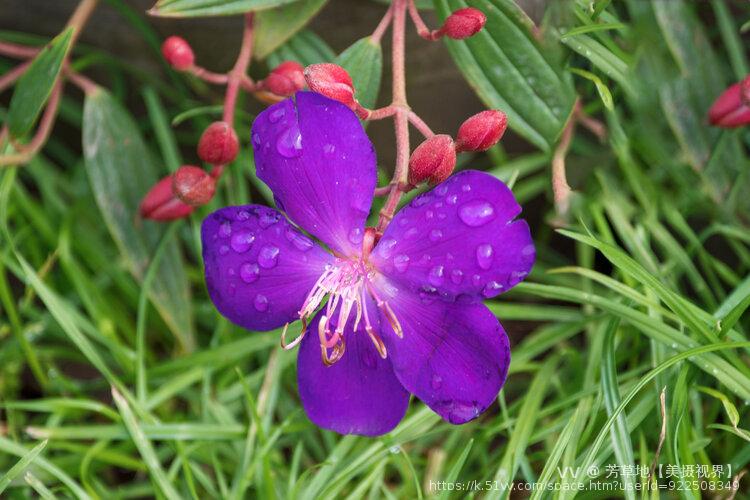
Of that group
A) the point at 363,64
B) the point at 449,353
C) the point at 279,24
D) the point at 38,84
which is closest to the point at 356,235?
the point at 449,353

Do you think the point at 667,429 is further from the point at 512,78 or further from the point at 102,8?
the point at 102,8

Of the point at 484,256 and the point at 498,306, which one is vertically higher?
the point at 484,256

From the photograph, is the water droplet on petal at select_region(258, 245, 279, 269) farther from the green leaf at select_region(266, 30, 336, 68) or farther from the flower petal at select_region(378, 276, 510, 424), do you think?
the green leaf at select_region(266, 30, 336, 68)

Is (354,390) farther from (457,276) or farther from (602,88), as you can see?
(602,88)

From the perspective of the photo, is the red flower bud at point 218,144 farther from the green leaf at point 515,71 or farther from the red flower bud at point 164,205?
the green leaf at point 515,71

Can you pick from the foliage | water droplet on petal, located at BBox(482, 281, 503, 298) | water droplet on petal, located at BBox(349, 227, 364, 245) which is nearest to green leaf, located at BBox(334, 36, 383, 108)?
the foliage
